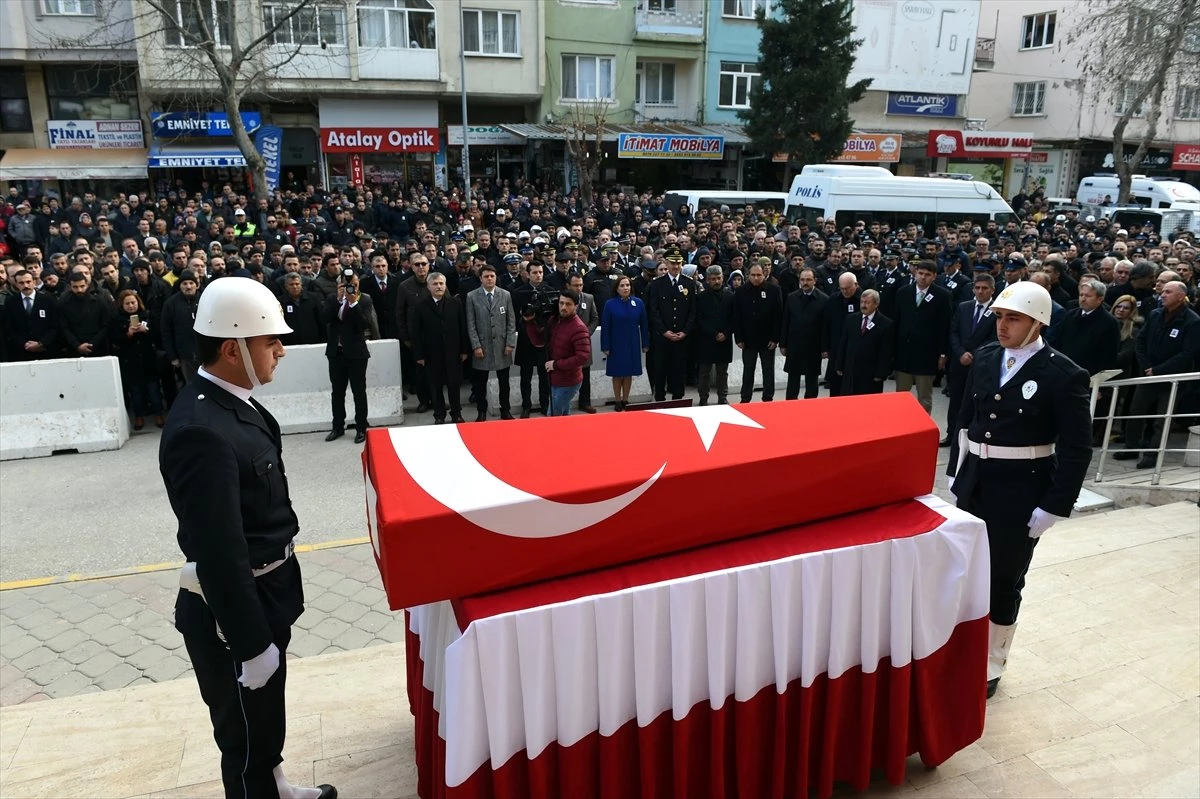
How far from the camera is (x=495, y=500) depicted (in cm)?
258

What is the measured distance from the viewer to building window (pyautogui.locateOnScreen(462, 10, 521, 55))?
2788 cm

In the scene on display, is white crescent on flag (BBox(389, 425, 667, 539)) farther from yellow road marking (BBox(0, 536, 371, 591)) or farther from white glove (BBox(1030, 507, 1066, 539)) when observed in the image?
yellow road marking (BBox(0, 536, 371, 591))

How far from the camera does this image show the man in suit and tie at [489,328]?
9.09 meters

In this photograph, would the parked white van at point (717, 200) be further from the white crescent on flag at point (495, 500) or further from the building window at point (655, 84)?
the white crescent on flag at point (495, 500)

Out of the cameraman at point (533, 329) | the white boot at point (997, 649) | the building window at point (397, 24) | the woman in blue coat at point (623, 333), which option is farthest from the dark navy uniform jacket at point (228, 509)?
→ the building window at point (397, 24)

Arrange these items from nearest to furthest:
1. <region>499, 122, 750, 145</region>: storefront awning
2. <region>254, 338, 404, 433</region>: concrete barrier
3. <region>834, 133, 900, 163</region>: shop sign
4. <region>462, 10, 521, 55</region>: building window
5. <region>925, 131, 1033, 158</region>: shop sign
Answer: <region>254, 338, 404, 433</region>: concrete barrier
<region>462, 10, 521, 55</region>: building window
<region>499, 122, 750, 145</region>: storefront awning
<region>834, 133, 900, 163</region>: shop sign
<region>925, 131, 1033, 158</region>: shop sign

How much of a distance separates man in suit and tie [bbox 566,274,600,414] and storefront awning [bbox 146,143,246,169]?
63.1 ft

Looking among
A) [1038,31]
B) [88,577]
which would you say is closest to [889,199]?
[88,577]

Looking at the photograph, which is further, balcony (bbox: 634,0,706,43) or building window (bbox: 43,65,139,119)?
balcony (bbox: 634,0,706,43)

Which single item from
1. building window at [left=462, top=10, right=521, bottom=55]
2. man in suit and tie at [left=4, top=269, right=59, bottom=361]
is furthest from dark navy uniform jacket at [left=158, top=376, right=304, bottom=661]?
building window at [left=462, top=10, right=521, bottom=55]

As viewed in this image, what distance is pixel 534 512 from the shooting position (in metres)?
2.62

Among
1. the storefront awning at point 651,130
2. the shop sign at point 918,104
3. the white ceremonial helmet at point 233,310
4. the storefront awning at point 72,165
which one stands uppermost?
the shop sign at point 918,104

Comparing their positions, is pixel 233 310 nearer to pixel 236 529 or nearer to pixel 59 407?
pixel 236 529

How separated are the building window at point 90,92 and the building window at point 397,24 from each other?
730 centimetres
